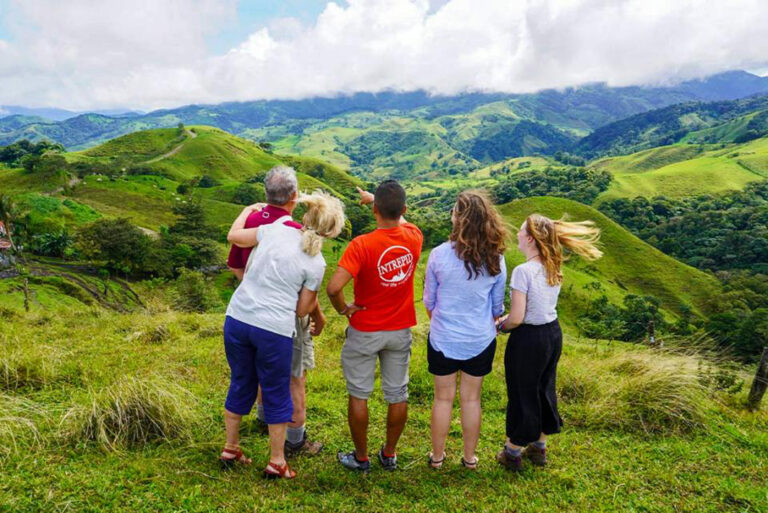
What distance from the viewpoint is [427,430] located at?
5.55 meters

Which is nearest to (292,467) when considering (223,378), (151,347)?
(223,378)

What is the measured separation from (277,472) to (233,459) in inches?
19.9

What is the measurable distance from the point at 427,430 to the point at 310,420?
1.54 metres

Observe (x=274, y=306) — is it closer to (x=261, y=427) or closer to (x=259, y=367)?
(x=259, y=367)

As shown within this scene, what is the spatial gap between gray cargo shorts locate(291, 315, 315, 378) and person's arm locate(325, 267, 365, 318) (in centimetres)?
36

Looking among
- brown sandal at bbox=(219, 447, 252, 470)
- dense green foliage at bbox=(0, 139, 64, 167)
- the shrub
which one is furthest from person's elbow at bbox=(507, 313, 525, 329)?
dense green foliage at bbox=(0, 139, 64, 167)

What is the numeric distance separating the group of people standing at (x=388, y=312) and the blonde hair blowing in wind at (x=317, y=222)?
11mm

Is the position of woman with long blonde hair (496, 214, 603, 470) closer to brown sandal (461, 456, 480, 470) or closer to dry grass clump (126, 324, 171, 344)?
brown sandal (461, 456, 480, 470)

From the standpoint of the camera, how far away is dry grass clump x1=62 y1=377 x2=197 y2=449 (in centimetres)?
420

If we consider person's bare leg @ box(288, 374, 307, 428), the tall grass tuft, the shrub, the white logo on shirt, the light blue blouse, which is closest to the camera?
the white logo on shirt

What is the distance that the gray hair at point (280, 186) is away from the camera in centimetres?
389

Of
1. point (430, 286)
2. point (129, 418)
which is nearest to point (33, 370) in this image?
point (129, 418)

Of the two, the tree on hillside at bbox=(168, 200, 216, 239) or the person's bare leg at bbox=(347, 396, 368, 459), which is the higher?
the person's bare leg at bbox=(347, 396, 368, 459)

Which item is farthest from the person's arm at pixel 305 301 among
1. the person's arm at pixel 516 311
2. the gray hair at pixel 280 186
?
the person's arm at pixel 516 311
